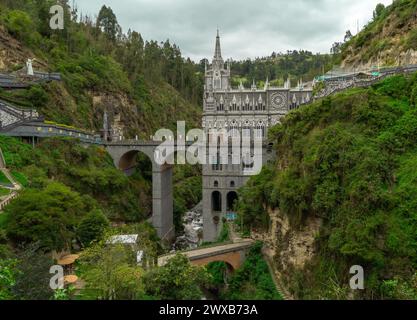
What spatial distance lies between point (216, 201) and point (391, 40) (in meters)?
23.6

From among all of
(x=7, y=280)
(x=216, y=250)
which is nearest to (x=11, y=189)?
(x=216, y=250)

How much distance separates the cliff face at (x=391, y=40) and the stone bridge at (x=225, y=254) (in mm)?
21739

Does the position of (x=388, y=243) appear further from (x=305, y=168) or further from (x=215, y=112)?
(x=215, y=112)

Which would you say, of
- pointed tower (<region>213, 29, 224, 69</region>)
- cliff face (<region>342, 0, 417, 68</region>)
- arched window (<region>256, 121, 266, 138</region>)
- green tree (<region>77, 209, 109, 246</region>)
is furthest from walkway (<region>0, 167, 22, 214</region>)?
pointed tower (<region>213, 29, 224, 69</region>)

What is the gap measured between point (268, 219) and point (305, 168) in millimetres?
6242

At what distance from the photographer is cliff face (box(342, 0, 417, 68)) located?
3788 cm

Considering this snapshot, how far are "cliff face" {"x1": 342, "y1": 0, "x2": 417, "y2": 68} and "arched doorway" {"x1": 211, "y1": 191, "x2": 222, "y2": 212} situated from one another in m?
20.6

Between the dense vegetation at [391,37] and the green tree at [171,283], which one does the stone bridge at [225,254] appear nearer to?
the green tree at [171,283]

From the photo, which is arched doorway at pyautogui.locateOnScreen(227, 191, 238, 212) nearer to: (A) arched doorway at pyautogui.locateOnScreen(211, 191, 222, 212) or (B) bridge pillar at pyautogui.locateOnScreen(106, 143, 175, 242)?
(A) arched doorway at pyautogui.locateOnScreen(211, 191, 222, 212)

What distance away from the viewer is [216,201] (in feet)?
150

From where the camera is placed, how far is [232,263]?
91.5ft

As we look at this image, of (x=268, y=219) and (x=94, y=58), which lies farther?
(x=94, y=58)
